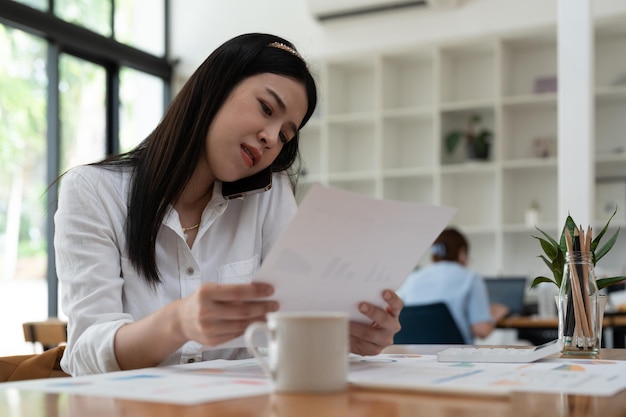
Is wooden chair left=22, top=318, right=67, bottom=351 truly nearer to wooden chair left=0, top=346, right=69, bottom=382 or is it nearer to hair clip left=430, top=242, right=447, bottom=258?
wooden chair left=0, top=346, right=69, bottom=382

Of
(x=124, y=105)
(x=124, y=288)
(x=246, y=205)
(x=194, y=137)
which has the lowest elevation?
(x=124, y=288)

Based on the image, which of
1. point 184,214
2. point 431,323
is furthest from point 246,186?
point 431,323

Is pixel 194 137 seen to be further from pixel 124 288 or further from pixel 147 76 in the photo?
pixel 147 76

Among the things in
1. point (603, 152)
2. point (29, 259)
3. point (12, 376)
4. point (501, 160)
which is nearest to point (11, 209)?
point (29, 259)

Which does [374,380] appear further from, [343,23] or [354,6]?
[343,23]

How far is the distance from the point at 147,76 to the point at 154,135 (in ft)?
19.6

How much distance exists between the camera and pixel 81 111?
21.6 feet

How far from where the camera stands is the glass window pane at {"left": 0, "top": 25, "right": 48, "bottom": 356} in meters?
5.81

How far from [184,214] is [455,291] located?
2935 mm

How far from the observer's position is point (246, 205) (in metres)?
1.83

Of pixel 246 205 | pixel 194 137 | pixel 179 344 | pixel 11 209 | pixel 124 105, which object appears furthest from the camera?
pixel 124 105

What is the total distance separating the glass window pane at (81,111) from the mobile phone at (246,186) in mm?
4797

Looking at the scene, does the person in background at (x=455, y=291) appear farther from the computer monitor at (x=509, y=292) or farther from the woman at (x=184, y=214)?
the woman at (x=184, y=214)

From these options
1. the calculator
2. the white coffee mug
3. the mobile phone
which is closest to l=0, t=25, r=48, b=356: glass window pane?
the mobile phone
